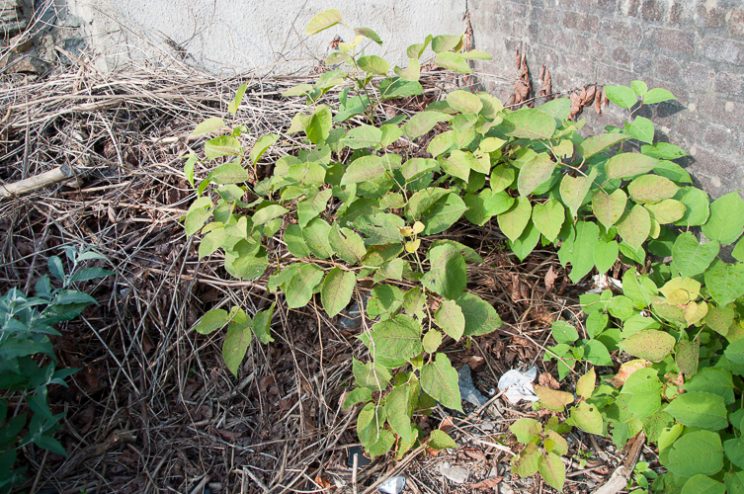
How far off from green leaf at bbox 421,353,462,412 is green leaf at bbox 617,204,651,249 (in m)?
0.64

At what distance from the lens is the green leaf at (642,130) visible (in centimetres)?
201

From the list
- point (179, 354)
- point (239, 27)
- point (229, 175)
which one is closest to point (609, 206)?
point (229, 175)

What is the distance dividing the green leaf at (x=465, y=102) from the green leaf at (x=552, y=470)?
1051 millimetres

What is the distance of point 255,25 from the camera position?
3006 millimetres

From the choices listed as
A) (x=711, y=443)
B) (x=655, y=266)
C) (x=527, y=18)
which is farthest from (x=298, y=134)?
(x=711, y=443)

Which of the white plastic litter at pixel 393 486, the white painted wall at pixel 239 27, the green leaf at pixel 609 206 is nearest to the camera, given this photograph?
the green leaf at pixel 609 206

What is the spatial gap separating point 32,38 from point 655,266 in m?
2.92

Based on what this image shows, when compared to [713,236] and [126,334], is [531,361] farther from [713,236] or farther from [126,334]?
[126,334]

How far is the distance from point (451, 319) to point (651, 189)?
0.72m

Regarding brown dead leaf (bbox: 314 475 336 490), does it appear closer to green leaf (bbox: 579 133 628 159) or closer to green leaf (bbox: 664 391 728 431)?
green leaf (bbox: 664 391 728 431)

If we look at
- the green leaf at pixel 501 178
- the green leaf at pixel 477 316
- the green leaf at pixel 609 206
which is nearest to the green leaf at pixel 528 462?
the green leaf at pixel 477 316

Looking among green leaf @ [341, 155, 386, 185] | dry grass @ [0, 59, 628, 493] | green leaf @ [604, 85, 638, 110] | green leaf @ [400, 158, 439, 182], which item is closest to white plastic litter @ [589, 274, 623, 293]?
dry grass @ [0, 59, 628, 493]

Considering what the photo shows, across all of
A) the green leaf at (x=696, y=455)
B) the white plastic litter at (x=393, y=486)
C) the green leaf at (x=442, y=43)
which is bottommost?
the white plastic litter at (x=393, y=486)

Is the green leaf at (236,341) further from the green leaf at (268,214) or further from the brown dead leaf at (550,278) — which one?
the brown dead leaf at (550,278)
